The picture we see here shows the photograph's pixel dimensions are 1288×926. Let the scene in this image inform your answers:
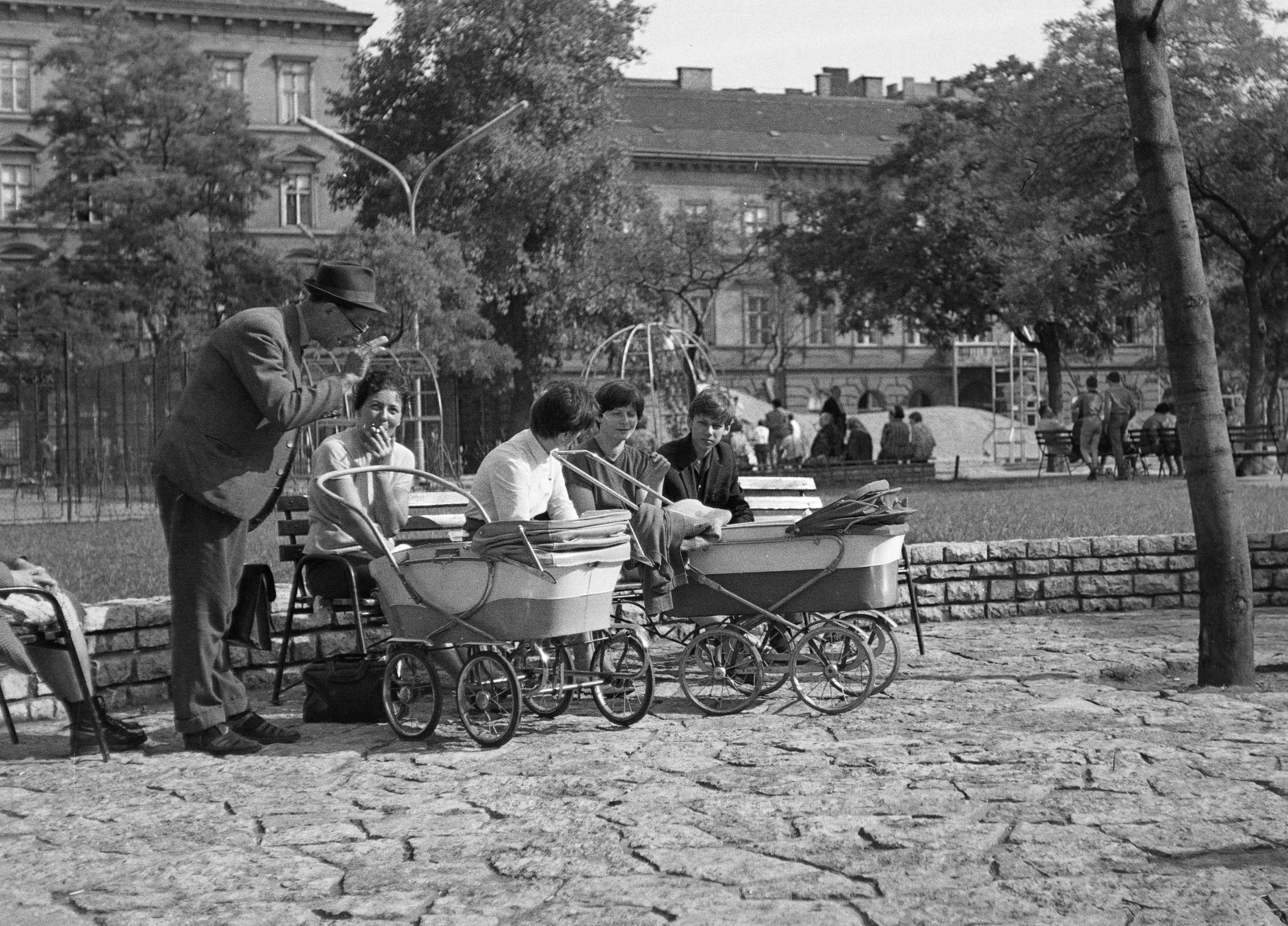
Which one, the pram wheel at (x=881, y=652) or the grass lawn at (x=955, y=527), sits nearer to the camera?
the pram wheel at (x=881, y=652)

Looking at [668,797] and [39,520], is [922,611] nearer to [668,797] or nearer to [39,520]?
[668,797]

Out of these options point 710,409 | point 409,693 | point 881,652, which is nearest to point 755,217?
point 710,409

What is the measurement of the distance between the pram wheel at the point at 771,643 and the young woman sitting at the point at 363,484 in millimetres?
1647

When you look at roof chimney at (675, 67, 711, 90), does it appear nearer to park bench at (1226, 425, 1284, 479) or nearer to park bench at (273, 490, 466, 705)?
park bench at (1226, 425, 1284, 479)

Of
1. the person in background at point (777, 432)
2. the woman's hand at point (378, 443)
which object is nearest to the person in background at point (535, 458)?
the woman's hand at point (378, 443)

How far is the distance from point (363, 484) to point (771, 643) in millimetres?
2228

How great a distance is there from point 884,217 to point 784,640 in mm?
43627

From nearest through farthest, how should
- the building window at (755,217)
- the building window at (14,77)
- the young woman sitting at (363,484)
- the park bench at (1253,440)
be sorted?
the young woman sitting at (363,484) → the park bench at (1253,440) → the building window at (14,77) → the building window at (755,217)

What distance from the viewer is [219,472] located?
267 inches

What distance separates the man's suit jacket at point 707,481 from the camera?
8719 millimetres

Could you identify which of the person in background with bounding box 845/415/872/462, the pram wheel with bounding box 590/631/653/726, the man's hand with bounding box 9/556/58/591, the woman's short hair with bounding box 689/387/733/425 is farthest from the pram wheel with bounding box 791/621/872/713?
the person in background with bounding box 845/415/872/462

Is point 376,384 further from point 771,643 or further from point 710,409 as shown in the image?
point 771,643

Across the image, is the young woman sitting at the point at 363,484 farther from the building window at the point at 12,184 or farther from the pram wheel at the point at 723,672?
the building window at the point at 12,184

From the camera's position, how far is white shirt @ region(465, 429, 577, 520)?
7.34 m
